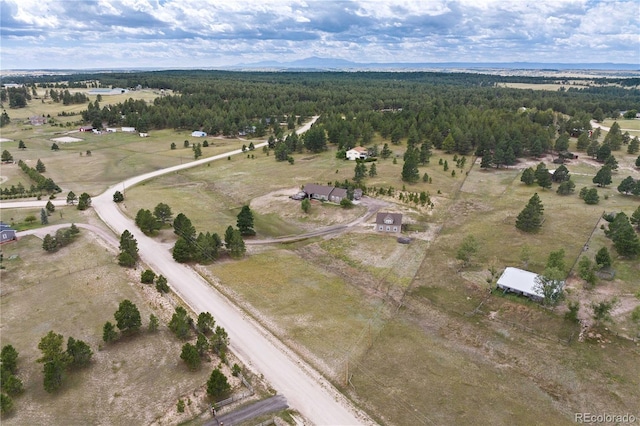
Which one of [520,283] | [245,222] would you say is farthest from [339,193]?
[520,283]

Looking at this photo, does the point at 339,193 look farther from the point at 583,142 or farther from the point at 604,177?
the point at 583,142

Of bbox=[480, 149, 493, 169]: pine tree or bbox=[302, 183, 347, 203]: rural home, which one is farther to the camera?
bbox=[480, 149, 493, 169]: pine tree

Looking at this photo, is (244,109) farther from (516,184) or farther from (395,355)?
(395,355)

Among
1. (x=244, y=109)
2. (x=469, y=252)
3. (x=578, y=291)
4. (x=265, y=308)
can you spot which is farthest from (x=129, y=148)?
(x=578, y=291)

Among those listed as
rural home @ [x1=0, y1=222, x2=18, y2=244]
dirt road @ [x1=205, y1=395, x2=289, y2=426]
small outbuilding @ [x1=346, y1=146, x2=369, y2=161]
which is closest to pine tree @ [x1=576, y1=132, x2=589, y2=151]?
small outbuilding @ [x1=346, y1=146, x2=369, y2=161]

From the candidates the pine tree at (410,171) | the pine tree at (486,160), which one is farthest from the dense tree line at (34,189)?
the pine tree at (486,160)

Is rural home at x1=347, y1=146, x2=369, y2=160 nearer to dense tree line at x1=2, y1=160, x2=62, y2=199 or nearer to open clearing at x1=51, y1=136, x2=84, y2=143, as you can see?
dense tree line at x1=2, y1=160, x2=62, y2=199
